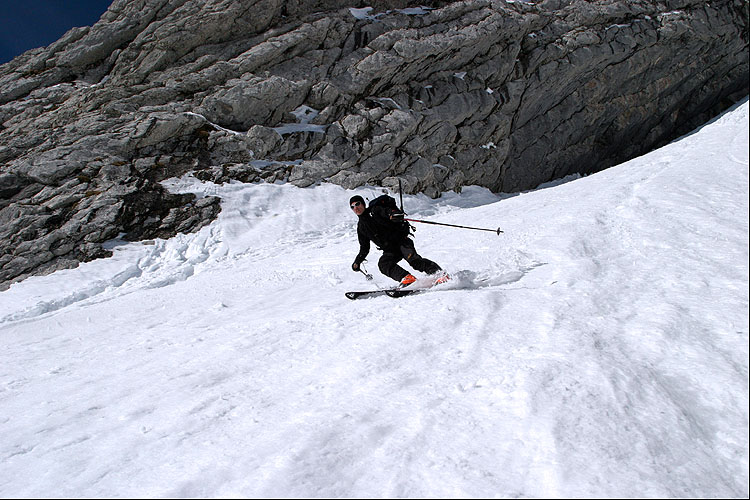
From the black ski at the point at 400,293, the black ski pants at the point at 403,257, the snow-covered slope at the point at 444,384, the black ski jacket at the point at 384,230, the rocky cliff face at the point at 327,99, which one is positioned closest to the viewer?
the snow-covered slope at the point at 444,384

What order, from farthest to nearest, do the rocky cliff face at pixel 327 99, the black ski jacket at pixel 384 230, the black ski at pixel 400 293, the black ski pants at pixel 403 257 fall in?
the rocky cliff face at pixel 327 99 → the black ski jacket at pixel 384 230 → the black ski pants at pixel 403 257 → the black ski at pixel 400 293

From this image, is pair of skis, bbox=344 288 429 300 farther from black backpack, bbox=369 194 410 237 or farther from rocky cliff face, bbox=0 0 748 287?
rocky cliff face, bbox=0 0 748 287

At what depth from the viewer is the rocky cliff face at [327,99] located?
21.5 m

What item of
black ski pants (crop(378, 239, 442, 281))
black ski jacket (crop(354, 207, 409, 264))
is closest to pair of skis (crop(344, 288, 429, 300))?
black ski pants (crop(378, 239, 442, 281))

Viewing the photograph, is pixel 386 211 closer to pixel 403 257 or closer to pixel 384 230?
pixel 384 230

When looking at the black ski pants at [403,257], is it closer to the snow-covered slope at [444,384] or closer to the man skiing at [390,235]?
the man skiing at [390,235]

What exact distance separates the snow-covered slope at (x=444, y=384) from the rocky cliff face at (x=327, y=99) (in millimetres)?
15602

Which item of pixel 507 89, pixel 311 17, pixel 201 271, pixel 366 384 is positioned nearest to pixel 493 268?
pixel 366 384

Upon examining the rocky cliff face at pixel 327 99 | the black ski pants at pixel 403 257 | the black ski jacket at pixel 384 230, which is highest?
the rocky cliff face at pixel 327 99

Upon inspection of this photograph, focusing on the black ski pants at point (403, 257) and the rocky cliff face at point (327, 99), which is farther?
the rocky cliff face at point (327, 99)

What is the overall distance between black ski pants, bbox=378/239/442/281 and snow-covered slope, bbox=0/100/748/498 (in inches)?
28.0

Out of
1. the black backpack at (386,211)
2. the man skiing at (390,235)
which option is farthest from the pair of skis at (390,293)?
the black backpack at (386,211)

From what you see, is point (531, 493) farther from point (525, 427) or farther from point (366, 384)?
point (366, 384)

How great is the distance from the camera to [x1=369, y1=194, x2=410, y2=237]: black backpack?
7.33 m
